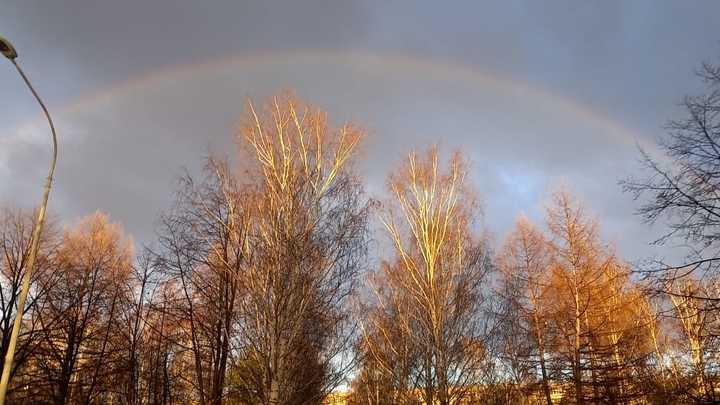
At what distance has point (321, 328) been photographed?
12289 mm

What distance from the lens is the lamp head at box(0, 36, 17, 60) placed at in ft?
24.5

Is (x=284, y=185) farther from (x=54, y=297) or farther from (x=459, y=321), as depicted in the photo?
(x=54, y=297)

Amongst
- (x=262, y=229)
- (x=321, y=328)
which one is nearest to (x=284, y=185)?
(x=262, y=229)

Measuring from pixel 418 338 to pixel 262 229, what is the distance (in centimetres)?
650

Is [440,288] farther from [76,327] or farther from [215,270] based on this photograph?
[76,327]

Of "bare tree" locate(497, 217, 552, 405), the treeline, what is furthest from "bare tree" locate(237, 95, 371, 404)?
"bare tree" locate(497, 217, 552, 405)

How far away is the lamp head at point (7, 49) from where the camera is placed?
7.48 metres

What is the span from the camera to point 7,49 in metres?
7.62

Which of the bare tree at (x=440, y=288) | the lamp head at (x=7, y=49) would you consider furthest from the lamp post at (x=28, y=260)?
the bare tree at (x=440, y=288)

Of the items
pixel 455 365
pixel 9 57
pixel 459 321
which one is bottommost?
pixel 455 365

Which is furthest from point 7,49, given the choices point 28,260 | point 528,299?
point 528,299

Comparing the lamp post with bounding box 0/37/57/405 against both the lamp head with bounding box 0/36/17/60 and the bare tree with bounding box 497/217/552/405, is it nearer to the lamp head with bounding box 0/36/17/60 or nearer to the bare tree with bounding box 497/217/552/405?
the lamp head with bounding box 0/36/17/60

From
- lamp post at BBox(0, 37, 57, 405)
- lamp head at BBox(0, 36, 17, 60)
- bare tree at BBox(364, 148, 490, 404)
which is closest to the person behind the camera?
lamp post at BBox(0, 37, 57, 405)

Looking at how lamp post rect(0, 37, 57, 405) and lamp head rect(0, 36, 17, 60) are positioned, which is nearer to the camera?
lamp post rect(0, 37, 57, 405)
